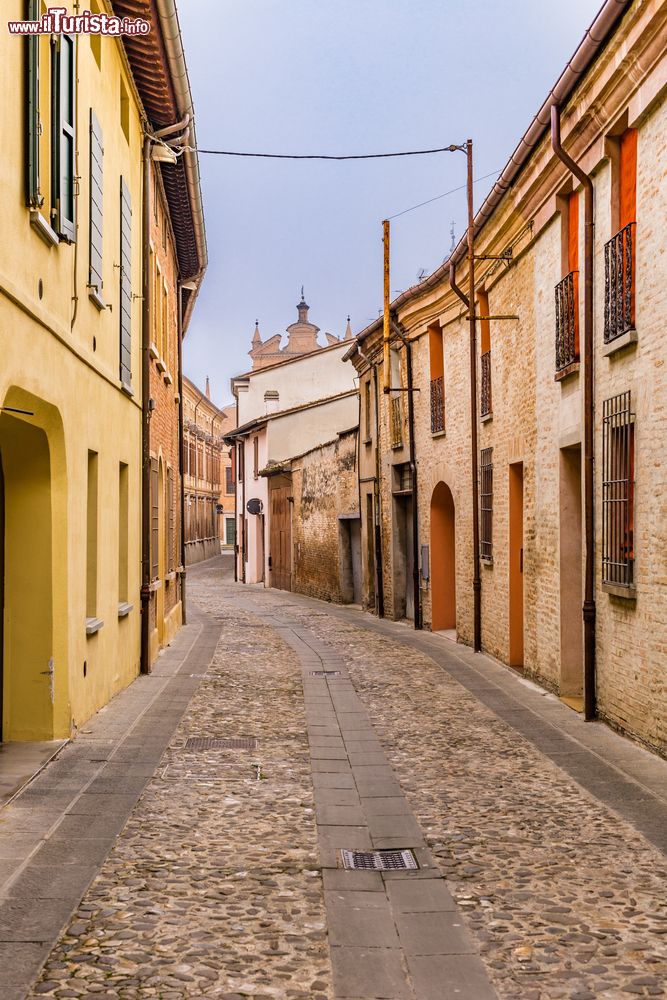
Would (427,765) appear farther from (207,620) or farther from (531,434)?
(207,620)

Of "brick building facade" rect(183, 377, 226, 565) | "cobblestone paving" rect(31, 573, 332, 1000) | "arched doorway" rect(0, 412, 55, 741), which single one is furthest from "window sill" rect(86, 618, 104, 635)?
"brick building facade" rect(183, 377, 226, 565)

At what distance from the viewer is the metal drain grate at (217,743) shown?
26.1 ft

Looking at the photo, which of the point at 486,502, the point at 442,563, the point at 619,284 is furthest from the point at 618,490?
the point at 442,563

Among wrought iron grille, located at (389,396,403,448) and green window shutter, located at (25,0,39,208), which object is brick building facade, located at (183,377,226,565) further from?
green window shutter, located at (25,0,39,208)

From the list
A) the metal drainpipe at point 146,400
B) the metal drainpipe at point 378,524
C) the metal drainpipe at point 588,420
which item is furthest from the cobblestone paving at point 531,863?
the metal drainpipe at point 378,524

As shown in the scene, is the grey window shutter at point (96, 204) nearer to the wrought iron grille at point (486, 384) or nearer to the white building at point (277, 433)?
the wrought iron grille at point (486, 384)

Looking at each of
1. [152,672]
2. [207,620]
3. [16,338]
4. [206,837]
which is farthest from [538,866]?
[207,620]

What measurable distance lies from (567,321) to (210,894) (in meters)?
7.21

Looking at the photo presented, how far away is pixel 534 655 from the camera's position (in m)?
11.6

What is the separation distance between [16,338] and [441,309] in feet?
36.8

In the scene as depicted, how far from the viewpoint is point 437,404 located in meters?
17.2

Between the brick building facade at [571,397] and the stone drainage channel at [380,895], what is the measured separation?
237 cm

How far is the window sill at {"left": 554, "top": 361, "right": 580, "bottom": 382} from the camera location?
9922mm

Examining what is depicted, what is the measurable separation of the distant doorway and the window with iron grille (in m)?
1.10
